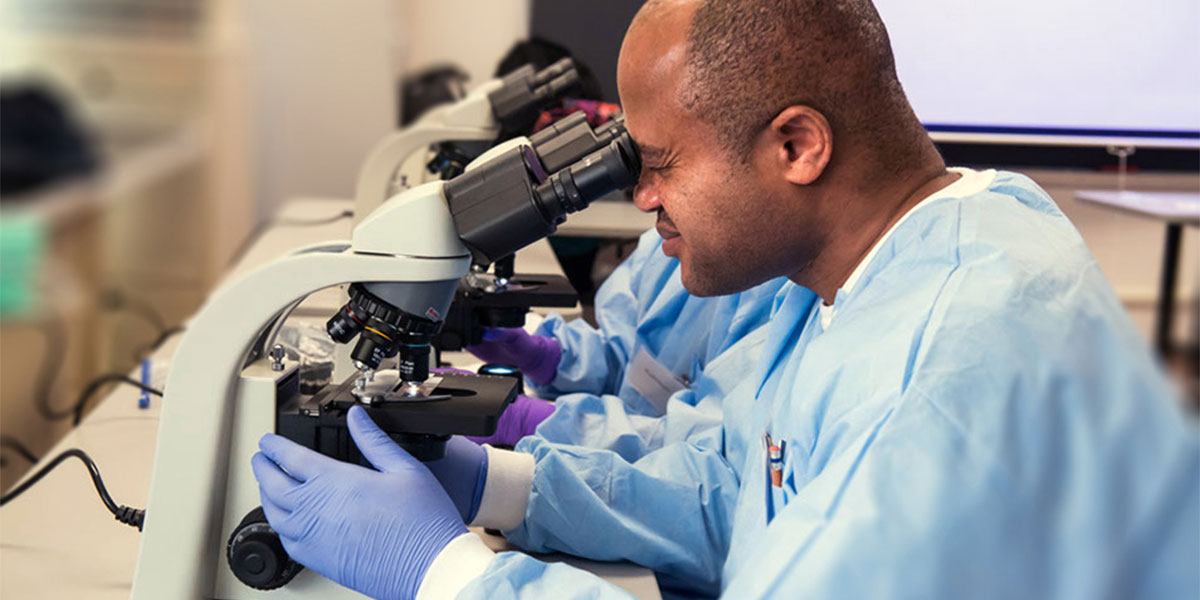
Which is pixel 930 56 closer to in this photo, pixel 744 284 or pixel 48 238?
pixel 744 284

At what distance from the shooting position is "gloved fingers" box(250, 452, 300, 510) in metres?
0.96

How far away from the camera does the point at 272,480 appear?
3.15ft

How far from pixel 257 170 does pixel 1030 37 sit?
3.67 metres

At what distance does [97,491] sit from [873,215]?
91 centimetres

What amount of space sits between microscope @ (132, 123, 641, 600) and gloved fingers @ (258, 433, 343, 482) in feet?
0.05

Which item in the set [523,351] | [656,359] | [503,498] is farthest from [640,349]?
[503,498]

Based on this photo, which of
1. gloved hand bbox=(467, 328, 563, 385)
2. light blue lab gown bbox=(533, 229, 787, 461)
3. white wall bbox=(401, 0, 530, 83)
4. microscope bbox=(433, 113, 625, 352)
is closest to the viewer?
light blue lab gown bbox=(533, 229, 787, 461)

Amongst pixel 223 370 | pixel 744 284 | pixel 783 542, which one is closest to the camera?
pixel 783 542

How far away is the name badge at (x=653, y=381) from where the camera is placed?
5.22 feet

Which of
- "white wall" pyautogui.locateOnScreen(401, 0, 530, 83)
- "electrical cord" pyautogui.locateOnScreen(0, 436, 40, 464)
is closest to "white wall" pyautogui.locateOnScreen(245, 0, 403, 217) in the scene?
"white wall" pyautogui.locateOnScreen(401, 0, 530, 83)

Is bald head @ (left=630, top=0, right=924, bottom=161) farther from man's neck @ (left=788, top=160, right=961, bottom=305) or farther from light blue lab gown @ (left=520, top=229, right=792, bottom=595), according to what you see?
light blue lab gown @ (left=520, top=229, right=792, bottom=595)

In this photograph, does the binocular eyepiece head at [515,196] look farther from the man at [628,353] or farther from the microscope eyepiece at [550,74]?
the microscope eyepiece at [550,74]

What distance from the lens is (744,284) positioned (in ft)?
3.65

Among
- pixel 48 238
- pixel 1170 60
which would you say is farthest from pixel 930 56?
pixel 48 238
